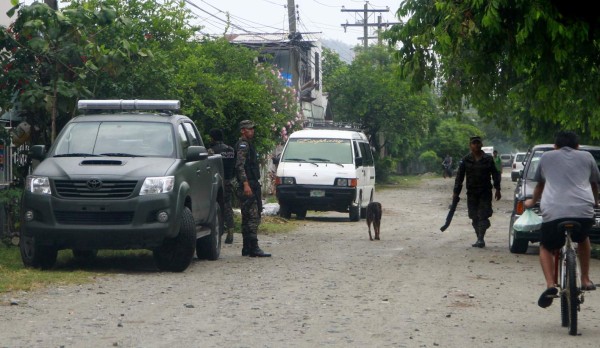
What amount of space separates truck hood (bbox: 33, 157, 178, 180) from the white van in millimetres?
11362

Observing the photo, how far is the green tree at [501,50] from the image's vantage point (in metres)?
12.4

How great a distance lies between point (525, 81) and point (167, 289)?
8.56 m

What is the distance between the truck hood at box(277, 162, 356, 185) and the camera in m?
25.0

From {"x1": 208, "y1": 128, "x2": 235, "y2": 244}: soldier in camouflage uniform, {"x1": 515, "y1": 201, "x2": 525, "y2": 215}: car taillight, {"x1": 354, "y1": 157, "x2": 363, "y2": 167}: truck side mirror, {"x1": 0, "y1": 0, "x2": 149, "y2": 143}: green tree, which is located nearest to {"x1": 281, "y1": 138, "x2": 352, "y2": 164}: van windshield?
A: {"x1": 354, "y1": 157, "x2": 363, "y2": 167}: truck side mirror

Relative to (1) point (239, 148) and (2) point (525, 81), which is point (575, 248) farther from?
(2) point (525, 81)

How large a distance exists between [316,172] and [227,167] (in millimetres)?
6936

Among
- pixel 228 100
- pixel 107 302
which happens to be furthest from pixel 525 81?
pixel 107 302

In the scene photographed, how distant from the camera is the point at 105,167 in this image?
13.3 meters

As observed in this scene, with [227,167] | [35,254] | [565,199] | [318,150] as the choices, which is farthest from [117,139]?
[318,150]

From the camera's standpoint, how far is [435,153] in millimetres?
80500

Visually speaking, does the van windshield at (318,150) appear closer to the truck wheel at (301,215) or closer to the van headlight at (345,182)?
the van headlight at (345,182)

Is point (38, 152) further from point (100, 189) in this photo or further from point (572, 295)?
point (572, 295)

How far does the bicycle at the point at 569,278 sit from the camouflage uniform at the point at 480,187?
876 centimetres

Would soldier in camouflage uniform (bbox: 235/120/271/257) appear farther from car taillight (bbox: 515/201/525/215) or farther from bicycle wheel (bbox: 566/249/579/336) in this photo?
bicycle wheel (bbox: 566/249/579/336)
